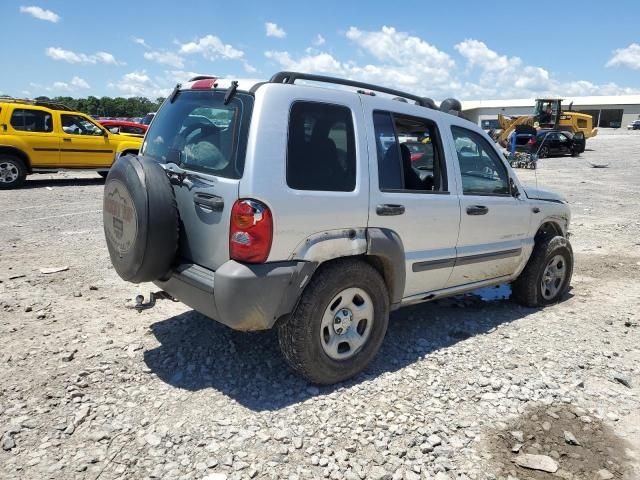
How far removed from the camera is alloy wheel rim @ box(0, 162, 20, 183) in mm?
11766

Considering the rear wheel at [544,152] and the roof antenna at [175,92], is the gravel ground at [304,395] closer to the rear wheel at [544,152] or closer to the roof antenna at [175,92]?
the roof antenna at [175,92]

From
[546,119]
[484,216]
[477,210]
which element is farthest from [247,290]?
[546,119]

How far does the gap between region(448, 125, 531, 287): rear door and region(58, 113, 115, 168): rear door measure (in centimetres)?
1134

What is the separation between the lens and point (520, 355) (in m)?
4.08

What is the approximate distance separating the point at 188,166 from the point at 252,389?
156cm

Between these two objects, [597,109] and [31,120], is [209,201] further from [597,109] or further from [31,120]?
[597,109]

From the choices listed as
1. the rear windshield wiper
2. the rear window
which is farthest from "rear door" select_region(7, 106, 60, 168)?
the rear windshield wiper

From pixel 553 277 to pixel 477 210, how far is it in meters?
1.75

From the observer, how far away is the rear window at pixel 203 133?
3027mm

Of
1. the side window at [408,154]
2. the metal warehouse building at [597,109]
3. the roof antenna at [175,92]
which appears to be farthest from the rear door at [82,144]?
the metal warehouse building at [597,109]

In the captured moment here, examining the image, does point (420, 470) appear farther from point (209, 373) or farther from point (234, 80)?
point (234, 80)

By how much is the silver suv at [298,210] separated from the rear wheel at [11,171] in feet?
32.4

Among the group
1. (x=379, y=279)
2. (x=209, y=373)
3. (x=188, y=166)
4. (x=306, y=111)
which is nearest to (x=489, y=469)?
(x=379, y=279)

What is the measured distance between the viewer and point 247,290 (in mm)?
2889
